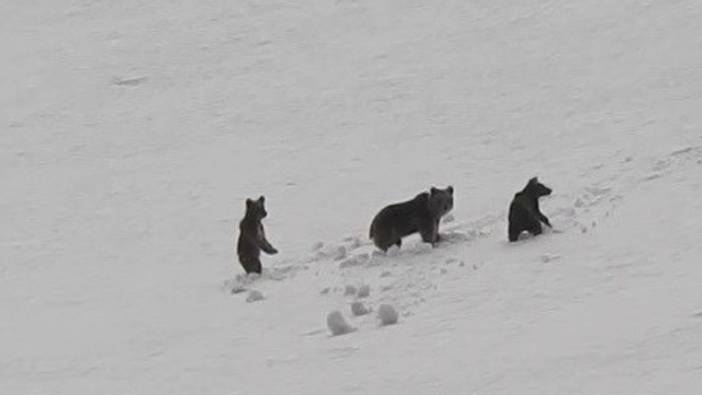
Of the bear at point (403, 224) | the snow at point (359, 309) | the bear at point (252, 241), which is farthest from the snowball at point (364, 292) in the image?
the bear at point (252, 241)

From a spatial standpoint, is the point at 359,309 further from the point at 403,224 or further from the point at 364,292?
the point at 403,224

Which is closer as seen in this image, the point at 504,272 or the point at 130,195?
the point at 504,272

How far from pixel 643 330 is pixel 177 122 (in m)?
16.7

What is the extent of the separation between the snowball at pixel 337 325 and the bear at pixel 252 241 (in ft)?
10.1

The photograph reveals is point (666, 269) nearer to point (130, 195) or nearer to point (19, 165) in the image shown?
point (130, 195)

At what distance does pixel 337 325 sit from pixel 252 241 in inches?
129

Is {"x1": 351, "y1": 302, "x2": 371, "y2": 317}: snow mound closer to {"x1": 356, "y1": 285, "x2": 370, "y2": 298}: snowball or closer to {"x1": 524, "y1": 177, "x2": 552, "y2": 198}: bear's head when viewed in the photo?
{"x1": 356, "y1": 285, "x2": 370, "y2": 298}: snowball

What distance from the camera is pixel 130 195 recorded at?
18.9m

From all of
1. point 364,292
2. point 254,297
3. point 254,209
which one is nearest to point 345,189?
point 254,209

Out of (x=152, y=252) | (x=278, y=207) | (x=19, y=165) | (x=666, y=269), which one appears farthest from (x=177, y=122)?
(x=666, y=269)

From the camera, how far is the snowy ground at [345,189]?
8.05 metres

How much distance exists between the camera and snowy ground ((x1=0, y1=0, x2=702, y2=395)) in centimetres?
805

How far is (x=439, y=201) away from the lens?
11523mm

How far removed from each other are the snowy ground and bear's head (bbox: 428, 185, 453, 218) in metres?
0.35
